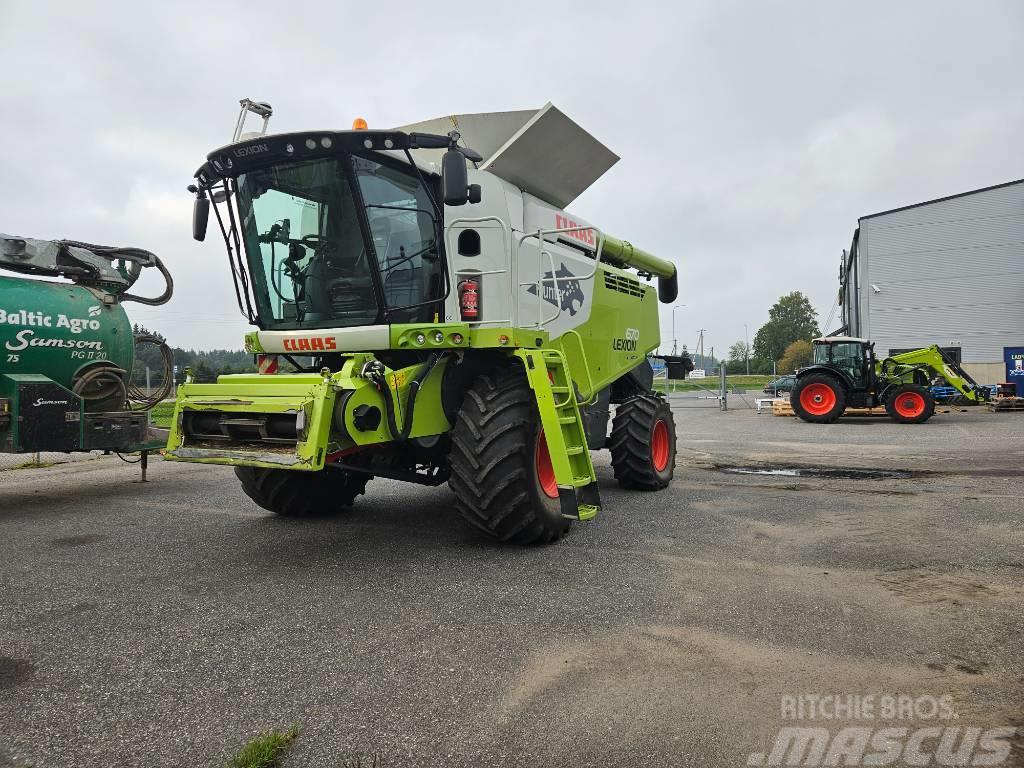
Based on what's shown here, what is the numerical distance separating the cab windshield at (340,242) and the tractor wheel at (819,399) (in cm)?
1541

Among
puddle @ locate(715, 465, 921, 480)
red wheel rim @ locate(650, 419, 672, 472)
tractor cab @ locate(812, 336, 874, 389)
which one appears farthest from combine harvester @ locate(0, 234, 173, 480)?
tractor cab @ locate(812, 336, 874, 389)

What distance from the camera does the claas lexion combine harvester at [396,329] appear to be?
4.54 meters

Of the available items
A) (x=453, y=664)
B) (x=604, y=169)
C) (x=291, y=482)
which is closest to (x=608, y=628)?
(x=453, y=664)

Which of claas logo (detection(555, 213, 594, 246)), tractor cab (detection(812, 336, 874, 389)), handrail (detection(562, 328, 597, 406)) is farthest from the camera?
tractor cab (detection(812, 336, 874, 389))

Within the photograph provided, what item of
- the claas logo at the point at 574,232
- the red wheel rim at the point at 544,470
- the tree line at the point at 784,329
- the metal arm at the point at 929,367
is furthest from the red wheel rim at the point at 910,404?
the tree line at the point at 784,329

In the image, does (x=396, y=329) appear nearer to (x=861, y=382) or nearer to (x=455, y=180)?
(x=455, y=180)

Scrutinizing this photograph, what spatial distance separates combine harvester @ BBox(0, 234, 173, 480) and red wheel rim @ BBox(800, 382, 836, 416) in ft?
52.0

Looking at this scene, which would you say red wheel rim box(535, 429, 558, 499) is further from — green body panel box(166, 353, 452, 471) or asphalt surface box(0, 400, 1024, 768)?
green body panel box(166, 353, 452, 471)

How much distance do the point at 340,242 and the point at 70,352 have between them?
12.2 feet

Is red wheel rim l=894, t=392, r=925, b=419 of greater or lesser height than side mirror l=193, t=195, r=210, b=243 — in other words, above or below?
below

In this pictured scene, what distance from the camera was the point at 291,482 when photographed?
5922mm

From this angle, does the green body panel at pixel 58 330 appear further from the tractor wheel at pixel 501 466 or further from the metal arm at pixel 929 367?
the metal arm at pixel 929 367

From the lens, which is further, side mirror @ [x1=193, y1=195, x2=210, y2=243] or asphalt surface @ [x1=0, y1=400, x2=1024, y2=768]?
side mirror @ [x1=193, y1=195, x2=210, y2=243]

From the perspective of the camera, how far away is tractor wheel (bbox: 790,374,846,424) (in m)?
17.8
